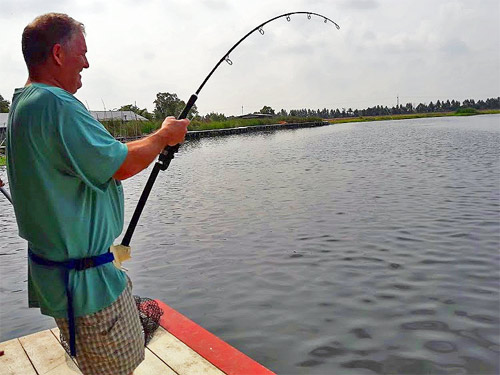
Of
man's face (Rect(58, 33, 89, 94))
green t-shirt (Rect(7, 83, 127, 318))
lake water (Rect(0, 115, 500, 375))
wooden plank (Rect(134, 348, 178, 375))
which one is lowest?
lake water (Rect(0, 115, 500, 375))

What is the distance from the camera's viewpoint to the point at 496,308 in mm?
6527

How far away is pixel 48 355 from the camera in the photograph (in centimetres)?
399

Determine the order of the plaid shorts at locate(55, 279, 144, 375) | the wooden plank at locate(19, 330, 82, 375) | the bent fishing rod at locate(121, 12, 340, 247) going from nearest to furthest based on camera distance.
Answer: the plaid shorts at locate(55, 279, 144, 375), the bent fishing rod at locate(121, 12, 340, 247), the wooden plank at locate(19, 330, 82, 375)

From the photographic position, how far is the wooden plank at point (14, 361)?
12.3 feet

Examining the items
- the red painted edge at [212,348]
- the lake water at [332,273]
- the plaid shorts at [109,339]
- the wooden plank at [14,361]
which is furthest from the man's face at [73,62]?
the lake water at [332,273]

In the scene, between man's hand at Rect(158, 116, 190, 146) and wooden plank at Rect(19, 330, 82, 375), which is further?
wooden plank at Rect(19, 330, 82, 375)

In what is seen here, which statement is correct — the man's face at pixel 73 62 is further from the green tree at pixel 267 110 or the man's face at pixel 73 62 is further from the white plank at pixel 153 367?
the green tree at pixel 267 110

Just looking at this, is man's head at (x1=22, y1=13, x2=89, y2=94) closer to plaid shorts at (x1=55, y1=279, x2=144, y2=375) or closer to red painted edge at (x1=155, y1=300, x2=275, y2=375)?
plaid shorts at (x1=55, y1=279, x2=144, y2=375)

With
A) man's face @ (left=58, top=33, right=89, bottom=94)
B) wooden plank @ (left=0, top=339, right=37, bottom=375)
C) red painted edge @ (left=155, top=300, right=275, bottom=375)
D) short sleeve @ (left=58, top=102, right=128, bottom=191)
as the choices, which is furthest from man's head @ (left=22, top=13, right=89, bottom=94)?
wooden plank @ (left=0, top=339, right=37, bottom=375)

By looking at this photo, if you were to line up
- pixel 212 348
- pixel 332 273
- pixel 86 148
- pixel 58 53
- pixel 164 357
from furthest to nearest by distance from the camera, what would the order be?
pixel 332 273
pixel 212 348
pixel 164 357
pixel 58 53
pixel 86 148

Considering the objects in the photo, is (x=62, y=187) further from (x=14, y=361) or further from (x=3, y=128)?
(x=3, y=128)

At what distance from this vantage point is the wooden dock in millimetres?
3656

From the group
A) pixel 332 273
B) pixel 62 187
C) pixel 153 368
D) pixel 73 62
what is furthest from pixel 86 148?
pixel 332 273

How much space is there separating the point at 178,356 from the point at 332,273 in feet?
14.9
